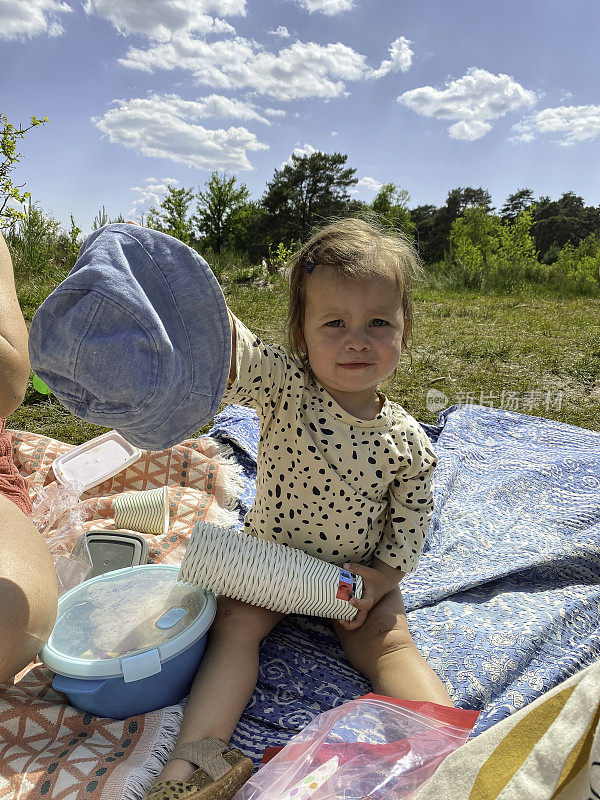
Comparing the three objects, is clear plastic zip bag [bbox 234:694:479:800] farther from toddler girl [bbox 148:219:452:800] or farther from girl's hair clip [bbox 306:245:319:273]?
girl's hair clip [bbox 306:245:319:273]

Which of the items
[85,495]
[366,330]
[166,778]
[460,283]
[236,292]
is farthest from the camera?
[460,283]

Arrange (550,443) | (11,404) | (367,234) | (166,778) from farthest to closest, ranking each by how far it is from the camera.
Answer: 1. (550,443)
2. (367,234)
3. (11,404)
4. (166,778)

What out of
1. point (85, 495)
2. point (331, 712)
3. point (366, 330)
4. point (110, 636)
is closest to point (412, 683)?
point (331, 712)

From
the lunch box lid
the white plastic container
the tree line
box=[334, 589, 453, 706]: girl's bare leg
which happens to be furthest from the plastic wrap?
the tree line

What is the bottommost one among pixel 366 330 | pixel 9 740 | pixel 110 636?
pixel 9 740

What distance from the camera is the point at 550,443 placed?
8.59 feet

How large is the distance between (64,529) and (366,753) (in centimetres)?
112

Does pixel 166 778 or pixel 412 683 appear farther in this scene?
pixel 412 683

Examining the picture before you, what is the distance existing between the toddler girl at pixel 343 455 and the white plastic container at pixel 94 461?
718 millimetres

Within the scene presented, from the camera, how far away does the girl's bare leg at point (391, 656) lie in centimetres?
120

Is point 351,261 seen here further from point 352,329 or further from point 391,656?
point 391,656

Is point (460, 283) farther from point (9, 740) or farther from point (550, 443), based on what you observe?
point (9, 740)

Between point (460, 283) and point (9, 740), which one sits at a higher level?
point (460, 283)

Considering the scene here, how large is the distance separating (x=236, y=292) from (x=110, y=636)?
612 centimetres
